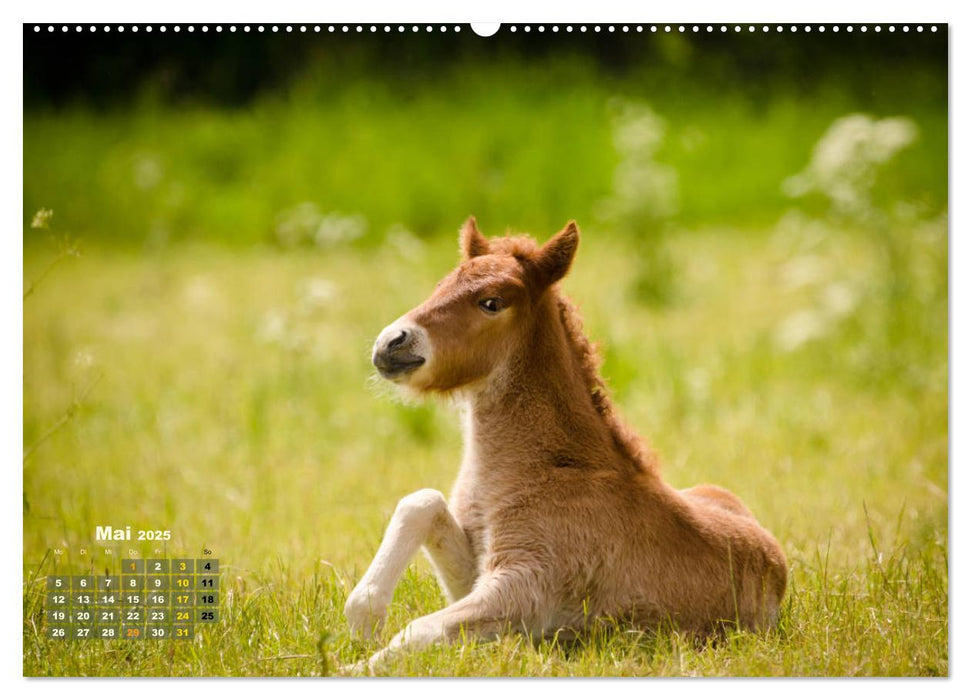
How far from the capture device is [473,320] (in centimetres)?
498

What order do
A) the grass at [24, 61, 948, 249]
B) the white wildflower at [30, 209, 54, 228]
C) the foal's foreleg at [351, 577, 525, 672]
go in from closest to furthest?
1. the foal's foreleg at [351, 577, 525, 672]
2. the white wildflower at [30, 209, 54, 228]
3. the grass at [24, 61, 948, 249]

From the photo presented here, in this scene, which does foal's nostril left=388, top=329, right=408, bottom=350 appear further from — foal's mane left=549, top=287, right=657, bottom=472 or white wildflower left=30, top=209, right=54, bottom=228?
white wildflower left=30, top=209, right=54, bottom=228

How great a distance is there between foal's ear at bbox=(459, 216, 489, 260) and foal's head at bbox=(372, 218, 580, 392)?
0.12 m

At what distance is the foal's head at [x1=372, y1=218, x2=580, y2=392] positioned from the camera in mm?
4859

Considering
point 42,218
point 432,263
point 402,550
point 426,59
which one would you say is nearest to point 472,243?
point 402,550

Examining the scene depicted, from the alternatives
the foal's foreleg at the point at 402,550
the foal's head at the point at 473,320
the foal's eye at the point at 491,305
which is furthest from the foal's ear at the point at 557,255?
the foal's foreleg at the point at 402,550

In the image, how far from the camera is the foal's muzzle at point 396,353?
4.80m

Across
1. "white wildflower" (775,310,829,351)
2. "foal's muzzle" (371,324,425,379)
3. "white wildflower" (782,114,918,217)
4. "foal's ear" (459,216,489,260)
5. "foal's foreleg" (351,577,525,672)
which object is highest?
"white wildflower" (782,114,918,217)

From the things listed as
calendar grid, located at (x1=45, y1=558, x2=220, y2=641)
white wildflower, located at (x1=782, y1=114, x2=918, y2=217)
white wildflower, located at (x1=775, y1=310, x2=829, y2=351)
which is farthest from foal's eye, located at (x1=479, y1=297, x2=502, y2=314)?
white wildflower, located at (x1=775, y1=310, x2=829, y2=351)

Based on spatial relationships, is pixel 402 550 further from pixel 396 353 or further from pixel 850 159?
pixel 850 159

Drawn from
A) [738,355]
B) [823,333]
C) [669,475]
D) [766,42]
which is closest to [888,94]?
[766,42]

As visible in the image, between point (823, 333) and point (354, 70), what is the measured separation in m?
4.54

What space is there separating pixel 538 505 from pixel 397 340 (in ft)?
2.81

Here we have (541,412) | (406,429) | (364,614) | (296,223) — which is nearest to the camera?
(364,614)
